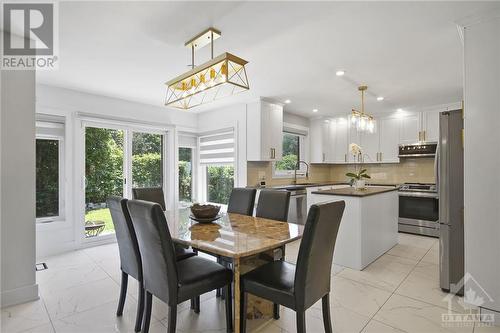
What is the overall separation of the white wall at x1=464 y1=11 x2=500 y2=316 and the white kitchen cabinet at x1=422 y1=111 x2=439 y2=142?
3065 mm

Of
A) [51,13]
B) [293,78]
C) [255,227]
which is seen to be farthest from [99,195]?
[293,78]

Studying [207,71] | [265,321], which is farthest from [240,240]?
[207,71]

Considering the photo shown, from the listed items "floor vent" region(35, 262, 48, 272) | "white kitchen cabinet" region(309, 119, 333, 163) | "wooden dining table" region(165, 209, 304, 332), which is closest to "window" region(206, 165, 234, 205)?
"white kitchen cabinet" region(309, 119, 333, 163)

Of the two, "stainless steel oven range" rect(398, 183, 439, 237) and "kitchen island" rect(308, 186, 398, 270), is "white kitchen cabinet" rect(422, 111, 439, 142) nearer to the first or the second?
"stainless steel oven range" rect(398, 183, 439, 237)

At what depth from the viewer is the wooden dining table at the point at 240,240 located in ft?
5.46

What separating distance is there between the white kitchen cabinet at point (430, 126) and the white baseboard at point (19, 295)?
5.94 m

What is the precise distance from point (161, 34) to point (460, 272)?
348cm

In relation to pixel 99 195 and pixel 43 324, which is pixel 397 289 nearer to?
pixel 43 324

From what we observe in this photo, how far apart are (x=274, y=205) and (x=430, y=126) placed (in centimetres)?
381

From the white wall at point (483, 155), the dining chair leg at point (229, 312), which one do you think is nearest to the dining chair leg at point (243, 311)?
the dining chair leg at point (229, 312)

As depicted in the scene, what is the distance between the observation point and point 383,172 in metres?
5.67

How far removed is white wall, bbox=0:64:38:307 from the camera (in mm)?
2344

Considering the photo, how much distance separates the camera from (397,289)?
8.55 feet

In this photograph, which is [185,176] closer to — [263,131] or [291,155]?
[263,131]
